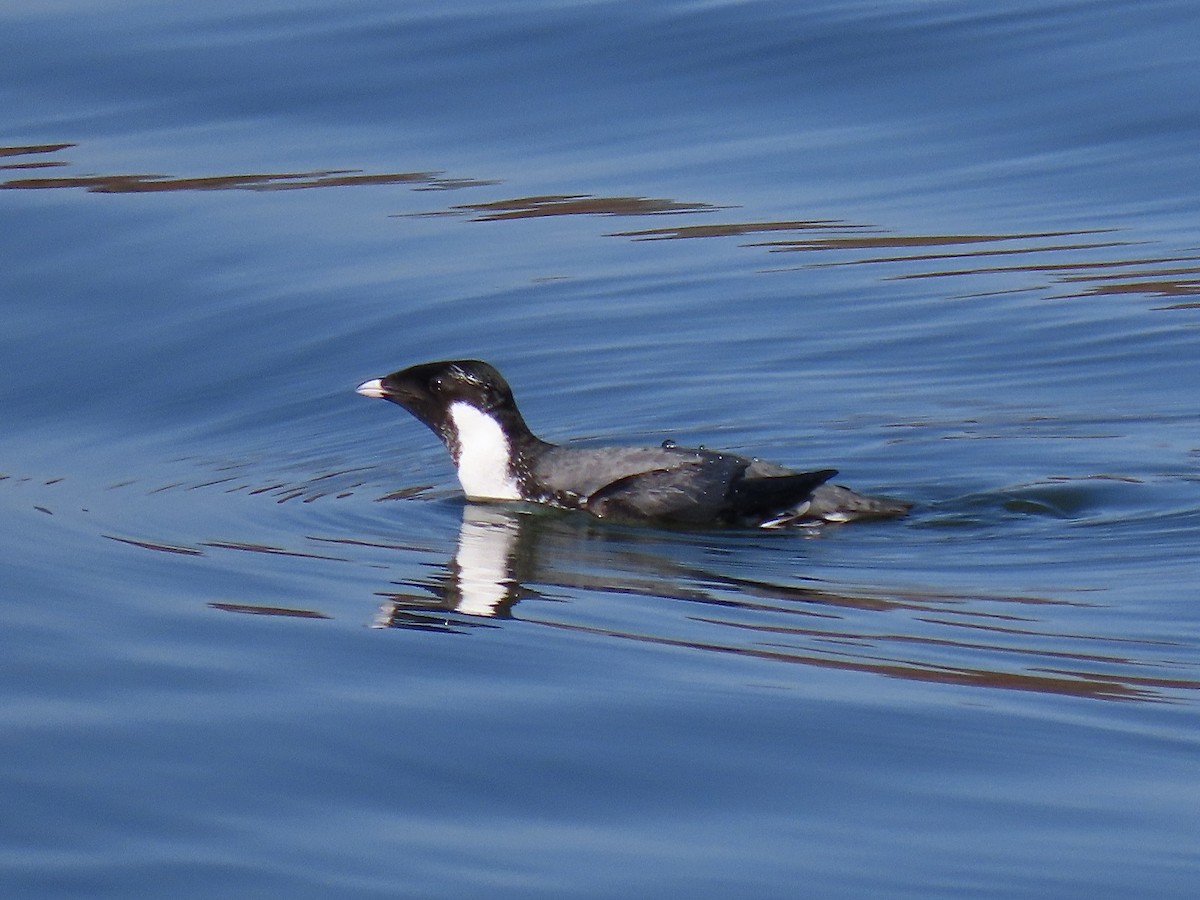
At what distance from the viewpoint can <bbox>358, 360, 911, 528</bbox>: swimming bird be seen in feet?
30.2

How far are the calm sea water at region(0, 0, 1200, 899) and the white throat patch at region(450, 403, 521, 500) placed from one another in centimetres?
21

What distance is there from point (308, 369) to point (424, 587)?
4447 millimetres

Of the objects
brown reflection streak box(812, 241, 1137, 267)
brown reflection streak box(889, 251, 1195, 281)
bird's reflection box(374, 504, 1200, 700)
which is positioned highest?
brown reflection streak box(812, 241, 1137, 267)

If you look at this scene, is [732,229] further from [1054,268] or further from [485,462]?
[485,462]

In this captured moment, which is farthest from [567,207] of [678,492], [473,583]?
[473,583]

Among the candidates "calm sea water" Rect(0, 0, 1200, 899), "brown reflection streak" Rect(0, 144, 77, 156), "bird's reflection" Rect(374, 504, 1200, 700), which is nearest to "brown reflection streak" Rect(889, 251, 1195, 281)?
"calm sea water" Rect(0, 0, 1200, 899)

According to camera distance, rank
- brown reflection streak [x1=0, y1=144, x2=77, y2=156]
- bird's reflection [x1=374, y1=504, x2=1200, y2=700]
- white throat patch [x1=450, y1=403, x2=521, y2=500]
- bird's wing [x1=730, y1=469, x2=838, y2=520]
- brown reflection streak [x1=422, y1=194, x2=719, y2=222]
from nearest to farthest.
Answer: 1. bird's reflection [x1=374, y1=504, x2=1200, y2=700]
2. bird's wing [x1=730, y1=469, x2=838, y2=520]
3. white throat patch [x1=450, y1=403, x2=521, y2=500]
4. brown reflection streak [x1=422, y1=194, x2=719, y2=222]
5. brown reflection streak [x1=0, y1=144, x2=77, y2=156]

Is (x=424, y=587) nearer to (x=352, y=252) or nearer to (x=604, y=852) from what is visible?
(x=604, y=852)

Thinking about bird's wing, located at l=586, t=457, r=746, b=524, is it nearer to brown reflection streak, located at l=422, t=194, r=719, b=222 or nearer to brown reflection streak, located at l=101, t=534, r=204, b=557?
brown reflection streak, located at l=101, t=534, r=204, b=557

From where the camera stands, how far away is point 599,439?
11047mm

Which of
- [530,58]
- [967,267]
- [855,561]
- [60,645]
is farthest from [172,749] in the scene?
[530,58]

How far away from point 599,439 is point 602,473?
1493mm

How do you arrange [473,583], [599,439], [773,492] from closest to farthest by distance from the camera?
[473,583] → [773,492] → [599,439]

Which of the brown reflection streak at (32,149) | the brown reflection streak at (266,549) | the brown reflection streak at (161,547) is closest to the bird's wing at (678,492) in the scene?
the brown reflection streak at (266,549)
